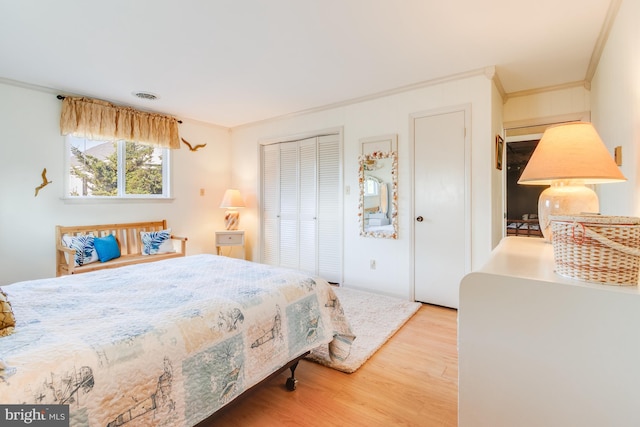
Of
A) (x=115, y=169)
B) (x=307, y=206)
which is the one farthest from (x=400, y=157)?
(x=115, y=169)

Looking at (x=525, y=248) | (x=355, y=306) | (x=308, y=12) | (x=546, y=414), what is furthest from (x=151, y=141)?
(x=546, y=414)

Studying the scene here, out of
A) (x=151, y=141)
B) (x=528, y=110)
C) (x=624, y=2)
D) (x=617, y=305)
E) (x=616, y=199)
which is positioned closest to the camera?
(x=617, y=305)

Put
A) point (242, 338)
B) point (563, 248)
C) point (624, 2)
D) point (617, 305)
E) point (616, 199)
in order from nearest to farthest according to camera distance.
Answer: point (617, 305) → point (563, 248) → point (242, 338) → point (624, 2) → point (616, 199)

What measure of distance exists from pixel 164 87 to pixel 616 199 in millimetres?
4108

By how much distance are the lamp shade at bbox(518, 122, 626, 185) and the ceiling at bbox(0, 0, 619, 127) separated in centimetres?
124

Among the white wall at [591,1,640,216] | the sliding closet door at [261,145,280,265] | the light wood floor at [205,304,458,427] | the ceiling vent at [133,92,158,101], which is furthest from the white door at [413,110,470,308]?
the ceiling vent at [133,92,158,101]

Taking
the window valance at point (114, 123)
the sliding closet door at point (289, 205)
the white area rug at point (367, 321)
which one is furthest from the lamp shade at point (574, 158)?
the window valance at point (114, 123)

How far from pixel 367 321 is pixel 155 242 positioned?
2.76 meters

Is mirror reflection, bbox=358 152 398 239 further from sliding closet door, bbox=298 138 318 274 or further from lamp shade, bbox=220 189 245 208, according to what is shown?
lamp shade, bbox=220 189 245 208

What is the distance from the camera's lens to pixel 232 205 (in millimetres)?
4594

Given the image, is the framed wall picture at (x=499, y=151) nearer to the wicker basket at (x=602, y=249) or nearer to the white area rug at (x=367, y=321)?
the white area rug at (x=367, y=321)

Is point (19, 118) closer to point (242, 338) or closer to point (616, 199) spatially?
point (242, 338)

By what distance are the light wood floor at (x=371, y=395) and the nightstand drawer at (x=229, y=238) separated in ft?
9.20

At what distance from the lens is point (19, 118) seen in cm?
308
